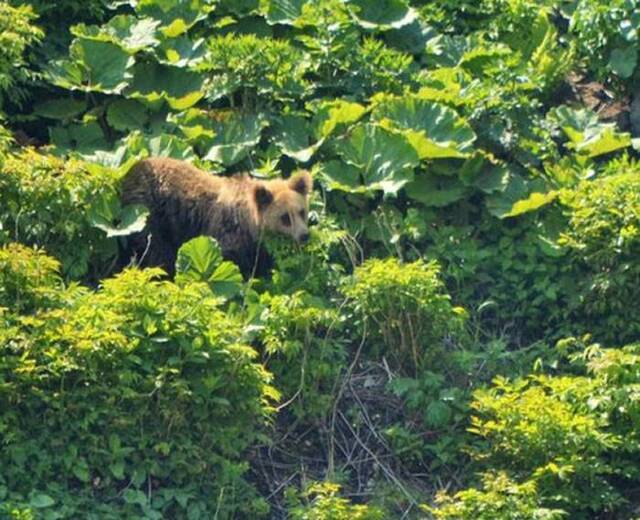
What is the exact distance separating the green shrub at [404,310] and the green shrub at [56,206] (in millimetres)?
1905

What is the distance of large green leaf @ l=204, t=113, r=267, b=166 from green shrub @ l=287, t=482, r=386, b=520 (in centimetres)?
382

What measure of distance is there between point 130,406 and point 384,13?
18.9 ft

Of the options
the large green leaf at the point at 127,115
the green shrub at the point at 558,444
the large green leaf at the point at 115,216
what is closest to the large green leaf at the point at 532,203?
the green shrub at the point at 558,444

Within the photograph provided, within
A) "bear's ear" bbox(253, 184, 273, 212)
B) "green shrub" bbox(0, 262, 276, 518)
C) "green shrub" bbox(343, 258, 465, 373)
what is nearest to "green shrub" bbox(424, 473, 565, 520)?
"green shrub" bbox(0, 262, 276, 518)

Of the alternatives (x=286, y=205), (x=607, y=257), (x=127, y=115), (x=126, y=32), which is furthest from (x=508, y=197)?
(x=126, y=32)

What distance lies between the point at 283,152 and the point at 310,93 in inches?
29.2

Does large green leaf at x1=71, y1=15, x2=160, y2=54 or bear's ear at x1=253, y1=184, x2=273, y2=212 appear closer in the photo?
bear's ear at x1=253, y1=184, x2=273, y2=212

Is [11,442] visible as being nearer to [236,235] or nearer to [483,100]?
[236,235]

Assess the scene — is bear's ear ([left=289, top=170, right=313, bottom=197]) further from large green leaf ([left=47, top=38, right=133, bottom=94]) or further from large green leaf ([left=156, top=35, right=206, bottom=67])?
large green leaf ([left=47, top=38, right=133, bottom=94])

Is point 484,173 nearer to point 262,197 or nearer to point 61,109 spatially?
point 262,197

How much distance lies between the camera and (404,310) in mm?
12000

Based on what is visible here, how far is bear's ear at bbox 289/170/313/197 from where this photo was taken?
1317 cm

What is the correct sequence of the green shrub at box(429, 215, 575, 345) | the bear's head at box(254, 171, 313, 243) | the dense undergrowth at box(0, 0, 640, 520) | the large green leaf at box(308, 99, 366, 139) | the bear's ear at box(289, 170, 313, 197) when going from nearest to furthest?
the dense undergrowth at box(0, 0, 640, 520) < the bear's head at box(254, 171, 313, 243) < the green shrub at box(429, 215, 575, 345) < the bear's ear at box(289, 170, 313, 197) < the large green leaf at box(308, 99, 366, 139)

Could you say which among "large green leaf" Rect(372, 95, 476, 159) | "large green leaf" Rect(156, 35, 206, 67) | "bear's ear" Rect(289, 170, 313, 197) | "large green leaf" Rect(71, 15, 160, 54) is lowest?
"bear's ear" Rect(289, 170, 313, 197)
